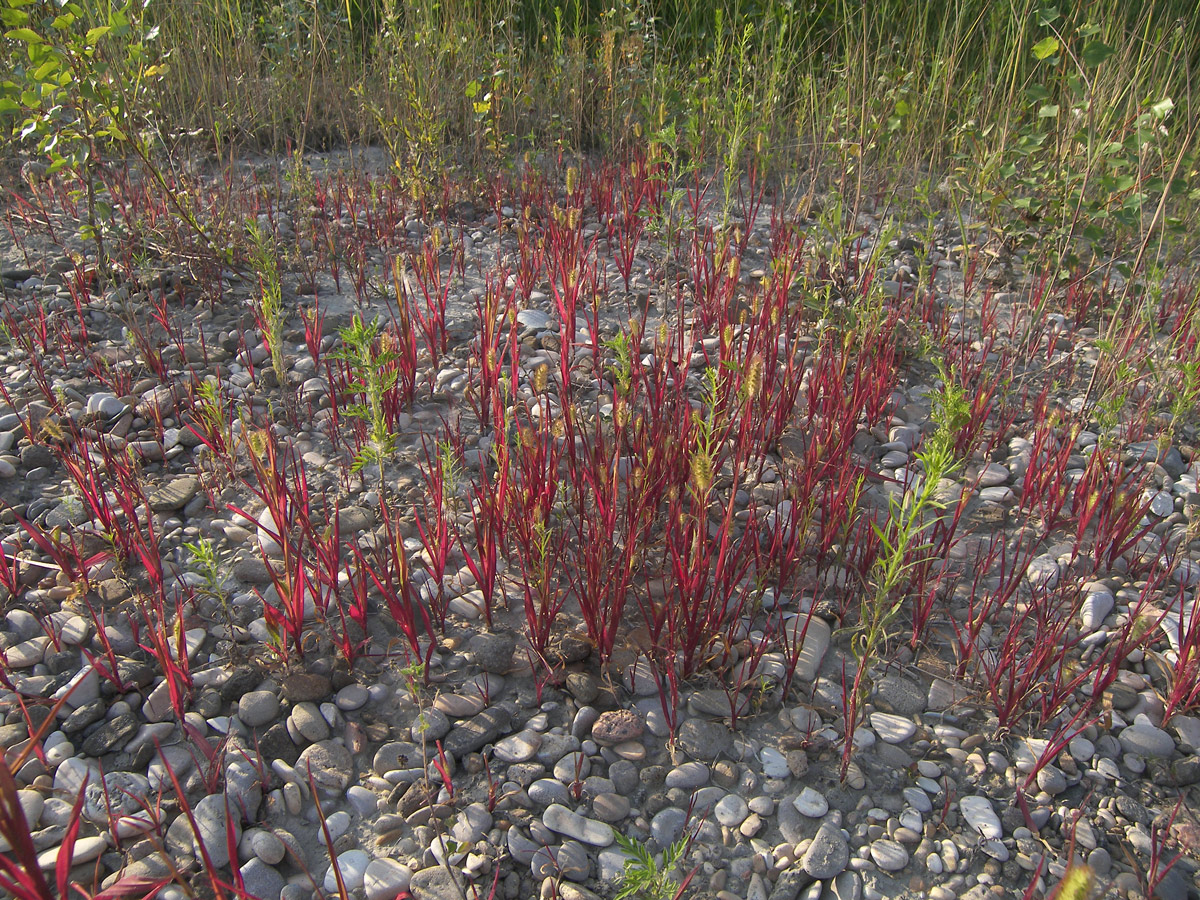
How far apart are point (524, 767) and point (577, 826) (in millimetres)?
184

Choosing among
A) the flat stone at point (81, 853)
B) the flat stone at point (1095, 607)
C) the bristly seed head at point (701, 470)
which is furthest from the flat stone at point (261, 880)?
the flat stone at point (1095, 607)

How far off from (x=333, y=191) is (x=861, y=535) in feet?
11.1

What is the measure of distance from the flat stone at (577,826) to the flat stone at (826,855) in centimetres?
41

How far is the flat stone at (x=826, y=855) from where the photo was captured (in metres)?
1.72

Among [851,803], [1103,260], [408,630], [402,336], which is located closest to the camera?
[851,803]

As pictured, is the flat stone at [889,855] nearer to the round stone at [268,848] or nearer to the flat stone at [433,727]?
the flat stone at [433,727]

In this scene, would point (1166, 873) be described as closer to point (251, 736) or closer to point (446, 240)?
point (251, 736)

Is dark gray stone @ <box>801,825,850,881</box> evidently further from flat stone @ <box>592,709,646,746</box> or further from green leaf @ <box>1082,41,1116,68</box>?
green leaf @ <box>1082,41,1116,68</box>

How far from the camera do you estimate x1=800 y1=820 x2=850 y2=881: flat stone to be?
1.72 meters

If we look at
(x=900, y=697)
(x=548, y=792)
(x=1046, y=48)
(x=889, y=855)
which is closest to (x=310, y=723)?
(x=548, y=792)

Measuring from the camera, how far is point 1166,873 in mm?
1699

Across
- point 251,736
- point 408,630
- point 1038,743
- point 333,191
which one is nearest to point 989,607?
point 1038,743

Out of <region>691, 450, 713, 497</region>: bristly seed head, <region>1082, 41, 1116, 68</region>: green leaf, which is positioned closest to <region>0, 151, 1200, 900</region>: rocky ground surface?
<region>691, 450, 713, 497</region>: bristly seed head

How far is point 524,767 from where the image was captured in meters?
1.89
